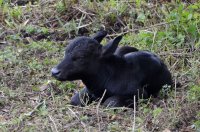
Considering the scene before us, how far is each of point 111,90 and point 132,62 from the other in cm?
41

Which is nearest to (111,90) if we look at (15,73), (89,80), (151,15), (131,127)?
(89,80)

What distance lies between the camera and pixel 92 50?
7660 millimetres

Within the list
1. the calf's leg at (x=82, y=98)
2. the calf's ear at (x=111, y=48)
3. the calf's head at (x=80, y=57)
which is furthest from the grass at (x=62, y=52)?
the calf's ear at (x=111, y=48)

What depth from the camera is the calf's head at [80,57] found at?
7.48 m

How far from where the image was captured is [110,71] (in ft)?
25.7

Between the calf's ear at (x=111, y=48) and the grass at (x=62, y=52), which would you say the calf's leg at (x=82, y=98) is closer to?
the grass at (x=62, y=52)

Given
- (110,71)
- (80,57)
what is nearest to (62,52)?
(110,71)

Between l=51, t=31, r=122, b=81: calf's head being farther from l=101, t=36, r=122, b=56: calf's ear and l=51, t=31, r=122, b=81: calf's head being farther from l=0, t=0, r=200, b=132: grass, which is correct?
l=0, t=0, r=200, b=132: grass

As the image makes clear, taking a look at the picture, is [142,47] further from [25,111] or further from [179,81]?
[25,111]

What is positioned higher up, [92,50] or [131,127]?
[92,50]

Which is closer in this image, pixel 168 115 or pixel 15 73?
pixel 168 115

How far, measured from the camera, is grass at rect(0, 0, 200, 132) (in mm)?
7027

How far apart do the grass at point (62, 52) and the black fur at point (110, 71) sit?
201 mm

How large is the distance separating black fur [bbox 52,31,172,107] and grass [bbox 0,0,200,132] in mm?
201
